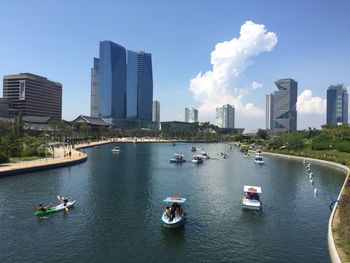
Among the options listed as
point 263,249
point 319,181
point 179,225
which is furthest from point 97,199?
point 319,181

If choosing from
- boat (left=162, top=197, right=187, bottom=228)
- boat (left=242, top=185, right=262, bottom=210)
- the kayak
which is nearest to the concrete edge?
boat (left=242, top=185, right=262, bottom=210)

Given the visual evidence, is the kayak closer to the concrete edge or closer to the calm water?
the calm water

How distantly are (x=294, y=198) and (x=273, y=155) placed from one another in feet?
292

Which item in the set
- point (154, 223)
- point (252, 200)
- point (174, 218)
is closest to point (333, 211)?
point (252, 200)

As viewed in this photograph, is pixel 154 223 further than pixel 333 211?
No

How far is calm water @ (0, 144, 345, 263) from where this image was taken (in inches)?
1175

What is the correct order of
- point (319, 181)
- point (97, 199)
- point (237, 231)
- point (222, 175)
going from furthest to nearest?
point (222, 175) < point (319, 181) < point (97, 199) < point (237, 231)

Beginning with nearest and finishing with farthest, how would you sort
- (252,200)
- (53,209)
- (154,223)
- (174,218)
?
(174,218) → (154,223) → (53,209) → (252,200)

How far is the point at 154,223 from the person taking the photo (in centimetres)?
3844

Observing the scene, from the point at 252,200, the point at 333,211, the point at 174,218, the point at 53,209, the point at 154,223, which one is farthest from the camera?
the point at 252,200

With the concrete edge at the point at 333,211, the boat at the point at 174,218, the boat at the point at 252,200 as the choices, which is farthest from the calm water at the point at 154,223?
the boat at the point at 252,200

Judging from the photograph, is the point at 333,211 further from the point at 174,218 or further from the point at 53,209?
the point at 53,209

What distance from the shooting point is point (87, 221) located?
38.9 m

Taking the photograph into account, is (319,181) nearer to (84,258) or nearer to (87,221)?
(87,221)
